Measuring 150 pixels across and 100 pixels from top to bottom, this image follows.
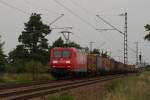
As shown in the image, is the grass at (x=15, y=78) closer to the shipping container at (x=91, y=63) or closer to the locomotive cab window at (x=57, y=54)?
the locomotive cab window at (x=57, y=54)

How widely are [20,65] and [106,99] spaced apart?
32.6 m

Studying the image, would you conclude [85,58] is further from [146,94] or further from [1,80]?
[146,94]

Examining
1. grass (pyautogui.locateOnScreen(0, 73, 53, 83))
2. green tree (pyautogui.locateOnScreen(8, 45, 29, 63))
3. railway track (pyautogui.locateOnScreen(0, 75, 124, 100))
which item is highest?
green tree (pyautogui.locateOnScreen(8, 45, 29, 63))

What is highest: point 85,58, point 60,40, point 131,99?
point 60,40

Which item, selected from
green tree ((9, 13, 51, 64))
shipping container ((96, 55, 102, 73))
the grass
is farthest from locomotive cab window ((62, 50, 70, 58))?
green tree ((9, 13, 51, 64))

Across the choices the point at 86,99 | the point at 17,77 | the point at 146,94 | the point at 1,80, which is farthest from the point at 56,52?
the point at 86,99

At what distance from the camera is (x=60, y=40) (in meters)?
112

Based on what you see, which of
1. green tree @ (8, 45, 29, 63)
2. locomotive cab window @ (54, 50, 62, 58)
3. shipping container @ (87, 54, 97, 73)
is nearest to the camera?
locomotive cab window @ (54, 50, 62, 58)

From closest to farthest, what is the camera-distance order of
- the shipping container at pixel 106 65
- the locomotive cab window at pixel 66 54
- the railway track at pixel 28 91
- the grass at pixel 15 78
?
the railway track at pixel 28 91 → the grass at pixel 15 78 → the locomotive cab window at pixel 66 54 → the shipping container at pixel 106 65

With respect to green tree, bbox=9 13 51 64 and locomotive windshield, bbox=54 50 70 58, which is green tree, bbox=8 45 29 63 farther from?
locomotive windshield, bbox=54 50 70 58

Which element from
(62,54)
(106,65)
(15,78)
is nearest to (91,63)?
(62,54)

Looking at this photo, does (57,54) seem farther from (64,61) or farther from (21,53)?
(21,53)

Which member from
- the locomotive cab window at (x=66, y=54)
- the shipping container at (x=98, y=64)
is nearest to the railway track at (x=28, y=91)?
the locomotive cab window at (x=66, y=54)

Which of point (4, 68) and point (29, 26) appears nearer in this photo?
point (4, 68)
